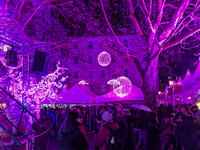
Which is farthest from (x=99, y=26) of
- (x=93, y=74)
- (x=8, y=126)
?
(x=93, y=74)

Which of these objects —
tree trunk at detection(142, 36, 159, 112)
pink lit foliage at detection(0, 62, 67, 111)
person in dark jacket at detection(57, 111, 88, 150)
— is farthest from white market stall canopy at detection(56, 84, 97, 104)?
person in dark jacket at detection(57, 111, 88, 150)

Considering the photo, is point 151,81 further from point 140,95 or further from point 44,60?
point 44,60

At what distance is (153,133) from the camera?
19.4 ft

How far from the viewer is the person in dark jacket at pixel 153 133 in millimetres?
5782

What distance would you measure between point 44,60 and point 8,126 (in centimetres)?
362

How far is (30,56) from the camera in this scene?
8.34 m

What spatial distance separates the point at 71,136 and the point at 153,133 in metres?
3.05

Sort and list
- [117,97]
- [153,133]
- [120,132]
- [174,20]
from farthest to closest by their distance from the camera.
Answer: [117,97] < [174,20] < [153,133] < [120,132]

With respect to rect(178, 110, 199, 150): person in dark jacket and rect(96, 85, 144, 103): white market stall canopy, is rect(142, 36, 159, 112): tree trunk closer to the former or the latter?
rect(96, 85, 144, 103): white market stall canopy

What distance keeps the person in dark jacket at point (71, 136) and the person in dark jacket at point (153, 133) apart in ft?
8.64

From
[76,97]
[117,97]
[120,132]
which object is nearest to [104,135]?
[120,132]

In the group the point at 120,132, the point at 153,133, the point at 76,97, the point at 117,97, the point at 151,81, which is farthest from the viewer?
the point at 76,97

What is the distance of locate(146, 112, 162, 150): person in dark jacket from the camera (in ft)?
19.0

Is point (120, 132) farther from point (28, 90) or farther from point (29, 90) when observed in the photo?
point (29, 90)
